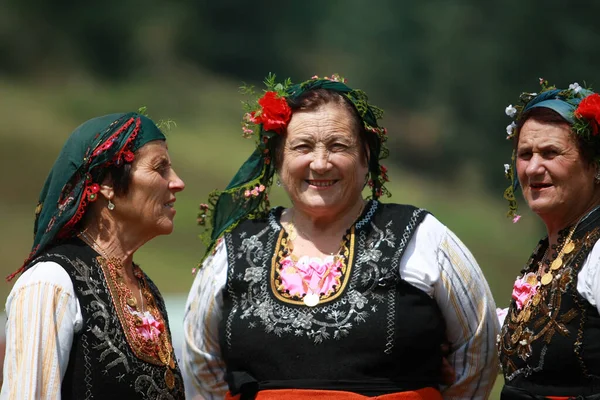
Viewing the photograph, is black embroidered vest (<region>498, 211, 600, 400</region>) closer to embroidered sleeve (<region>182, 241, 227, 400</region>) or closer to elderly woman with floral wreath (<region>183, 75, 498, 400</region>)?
elderly woman with floral wreath (<region>183, 75, 498, 400</region>)

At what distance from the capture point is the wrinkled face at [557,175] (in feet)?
12.4

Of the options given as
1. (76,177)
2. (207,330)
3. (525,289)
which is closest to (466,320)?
(525,289)

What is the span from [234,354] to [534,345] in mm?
1097

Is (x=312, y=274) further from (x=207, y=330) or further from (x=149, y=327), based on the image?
(x=149, y=327)

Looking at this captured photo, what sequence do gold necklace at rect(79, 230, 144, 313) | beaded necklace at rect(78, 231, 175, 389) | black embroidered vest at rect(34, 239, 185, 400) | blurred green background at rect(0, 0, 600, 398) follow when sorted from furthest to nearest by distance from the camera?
blurred green background at rect(0, 0, 600, 398)
gold necklace at rect(79, 230, 144, 313)
beaded necklace at rect(78, 231, 175, 389)
black embroidered vest at rect(34, 239, 185, 400)

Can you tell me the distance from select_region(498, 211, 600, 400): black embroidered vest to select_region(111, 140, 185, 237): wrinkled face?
136 centimetres

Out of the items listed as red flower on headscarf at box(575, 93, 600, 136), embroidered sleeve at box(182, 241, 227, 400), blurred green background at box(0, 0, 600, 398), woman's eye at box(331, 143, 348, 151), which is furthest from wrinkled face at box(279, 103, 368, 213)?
blurred green background at box(0, 0, 600, 398)

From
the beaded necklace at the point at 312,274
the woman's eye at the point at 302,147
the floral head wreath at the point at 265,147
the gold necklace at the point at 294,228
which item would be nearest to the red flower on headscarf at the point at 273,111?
the floral head wreath at the point at 265,147

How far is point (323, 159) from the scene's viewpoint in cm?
394

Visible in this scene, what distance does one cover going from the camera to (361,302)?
149 inches

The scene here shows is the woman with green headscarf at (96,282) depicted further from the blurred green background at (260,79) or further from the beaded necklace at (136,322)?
the blurred green background at (260,79)

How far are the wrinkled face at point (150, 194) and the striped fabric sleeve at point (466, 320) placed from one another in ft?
3.40

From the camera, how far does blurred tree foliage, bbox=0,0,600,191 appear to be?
11.0 metres

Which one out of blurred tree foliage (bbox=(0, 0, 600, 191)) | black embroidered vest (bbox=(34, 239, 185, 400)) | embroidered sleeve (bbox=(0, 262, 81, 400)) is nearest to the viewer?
embroidered sleeve (bbox=(0, 262, 81, 400))
